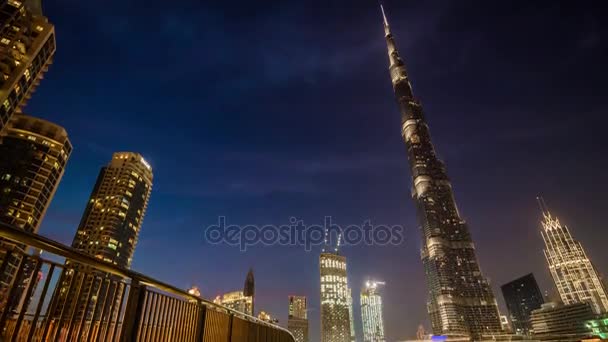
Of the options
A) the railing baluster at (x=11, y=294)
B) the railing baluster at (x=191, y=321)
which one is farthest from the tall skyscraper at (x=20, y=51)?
the railing baluster at (x=11, y=294)

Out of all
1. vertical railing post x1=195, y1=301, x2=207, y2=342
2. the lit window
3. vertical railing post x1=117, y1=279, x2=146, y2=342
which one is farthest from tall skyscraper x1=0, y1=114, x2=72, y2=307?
vertical railing post x1=117, y1=279, x2=146, y2=342

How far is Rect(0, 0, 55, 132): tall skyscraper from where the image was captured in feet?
164

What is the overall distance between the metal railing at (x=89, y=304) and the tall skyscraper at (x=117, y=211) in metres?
111

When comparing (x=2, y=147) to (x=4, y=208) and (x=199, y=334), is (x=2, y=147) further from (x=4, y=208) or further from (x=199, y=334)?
(x=199, y=334)

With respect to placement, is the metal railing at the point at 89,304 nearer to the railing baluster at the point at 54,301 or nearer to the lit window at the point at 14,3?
the railing baluster at the point at 54,301

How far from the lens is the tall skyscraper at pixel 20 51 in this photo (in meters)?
50.1

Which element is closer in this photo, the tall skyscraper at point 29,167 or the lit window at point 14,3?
the lit window at point 14,3

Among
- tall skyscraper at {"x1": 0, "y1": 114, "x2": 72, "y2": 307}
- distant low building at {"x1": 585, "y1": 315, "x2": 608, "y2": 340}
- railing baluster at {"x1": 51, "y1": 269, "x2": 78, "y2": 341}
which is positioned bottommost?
railing baluster at {"x1": 51, "y1": 269, "x2": 78, "y2": 341}

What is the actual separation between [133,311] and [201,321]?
6.91 ft

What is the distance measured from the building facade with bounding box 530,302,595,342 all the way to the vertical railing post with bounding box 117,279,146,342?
172m

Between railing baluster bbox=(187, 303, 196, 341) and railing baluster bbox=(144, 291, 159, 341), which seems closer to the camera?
railing baluster bbox=(144, 291, 159, 341)

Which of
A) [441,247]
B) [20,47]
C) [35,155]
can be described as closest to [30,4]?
[20,47]

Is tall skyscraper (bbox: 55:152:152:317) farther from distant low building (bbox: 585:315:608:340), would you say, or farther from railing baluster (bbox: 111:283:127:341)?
distant low building (bbox: 585:315:608:340)

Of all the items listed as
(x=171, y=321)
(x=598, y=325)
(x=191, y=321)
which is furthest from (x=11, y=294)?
(x=598, y=325)
